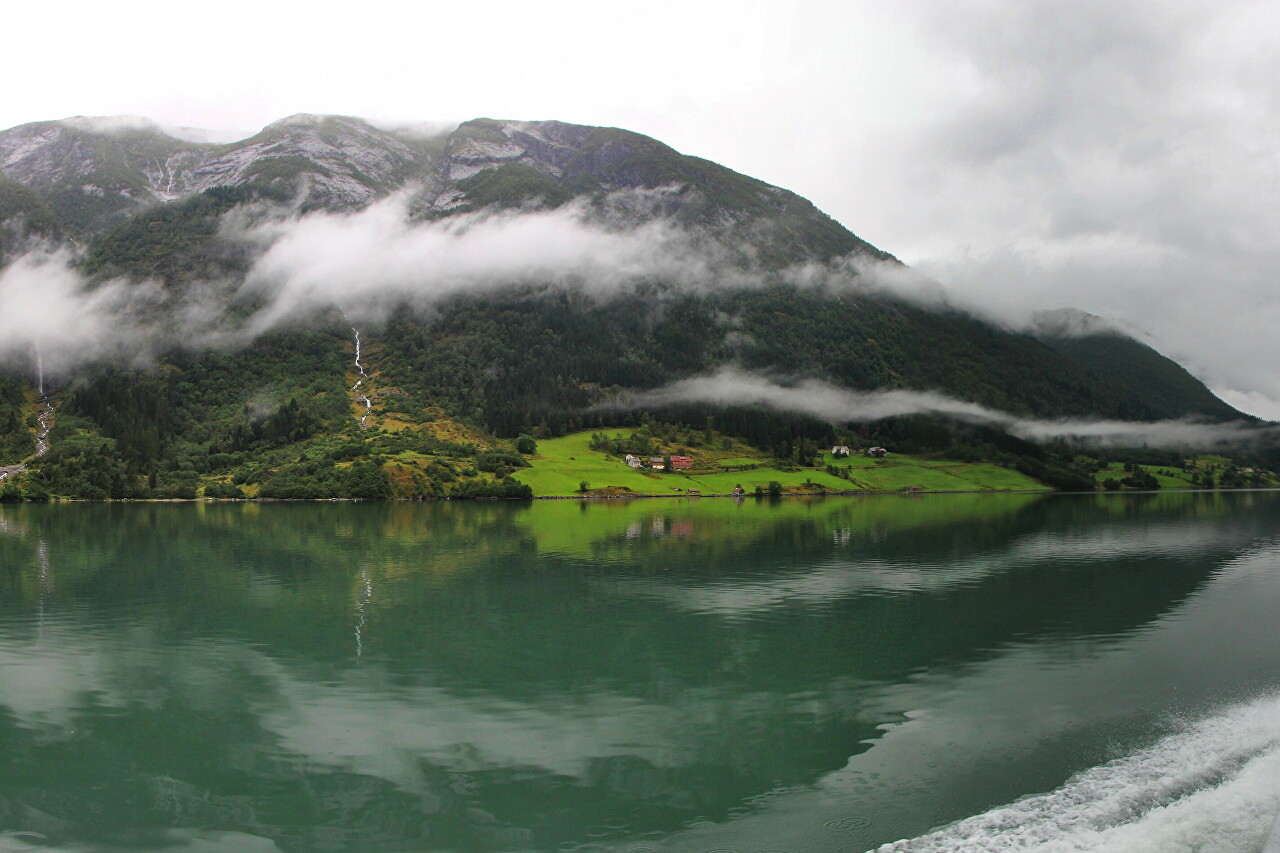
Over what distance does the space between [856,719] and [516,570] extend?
103 feet

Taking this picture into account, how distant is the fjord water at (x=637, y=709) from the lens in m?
14.8

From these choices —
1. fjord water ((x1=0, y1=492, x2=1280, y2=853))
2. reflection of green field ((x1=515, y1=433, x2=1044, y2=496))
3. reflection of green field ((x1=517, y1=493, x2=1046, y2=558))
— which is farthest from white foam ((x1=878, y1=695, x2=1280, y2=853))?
reflection of green field ((x1=515, y1=433, x2=1044, y2=496))

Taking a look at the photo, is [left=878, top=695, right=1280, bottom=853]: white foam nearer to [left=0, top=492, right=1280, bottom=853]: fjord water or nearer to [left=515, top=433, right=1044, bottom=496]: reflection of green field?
[left=0, top=492, right=1280, bottom=853]: fjord water

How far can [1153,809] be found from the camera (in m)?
15.3

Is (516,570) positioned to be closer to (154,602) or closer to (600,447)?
(154,602)

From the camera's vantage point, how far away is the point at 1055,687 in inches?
925

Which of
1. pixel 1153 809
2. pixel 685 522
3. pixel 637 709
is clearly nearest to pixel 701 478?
pixel 685 522

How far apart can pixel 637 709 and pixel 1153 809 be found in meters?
11.6

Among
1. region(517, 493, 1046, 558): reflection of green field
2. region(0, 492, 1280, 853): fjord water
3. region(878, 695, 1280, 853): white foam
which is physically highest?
region(878, 695, 1280, 853): white foam

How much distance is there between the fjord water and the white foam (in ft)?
0.23

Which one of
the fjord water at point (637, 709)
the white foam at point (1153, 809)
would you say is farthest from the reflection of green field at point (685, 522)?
the white foam at point (1153, 809)

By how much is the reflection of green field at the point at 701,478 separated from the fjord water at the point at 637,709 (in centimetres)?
10897

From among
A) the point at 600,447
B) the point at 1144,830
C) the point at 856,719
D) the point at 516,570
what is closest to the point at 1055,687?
the point at 856,719

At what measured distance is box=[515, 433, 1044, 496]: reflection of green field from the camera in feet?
516
